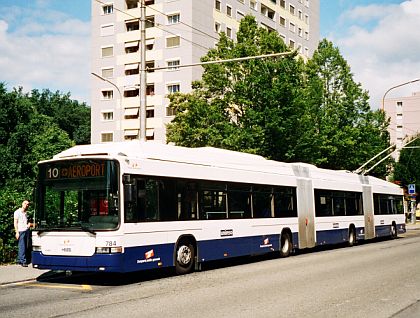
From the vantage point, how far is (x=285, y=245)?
19.6 meters

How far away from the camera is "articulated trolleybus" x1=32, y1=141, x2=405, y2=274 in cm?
1239

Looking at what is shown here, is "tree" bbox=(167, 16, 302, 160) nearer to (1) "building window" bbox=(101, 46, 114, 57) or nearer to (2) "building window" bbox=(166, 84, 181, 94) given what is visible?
(2) "building window" bbox=(166, 84, 181, 94)

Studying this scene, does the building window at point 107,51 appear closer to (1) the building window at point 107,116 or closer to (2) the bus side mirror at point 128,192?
(1) the building window at point 107,116

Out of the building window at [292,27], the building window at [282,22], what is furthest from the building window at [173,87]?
the building window at [292,27]

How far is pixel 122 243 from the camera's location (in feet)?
40.3

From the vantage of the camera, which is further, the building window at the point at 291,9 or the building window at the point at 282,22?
the building window at the point at 291,9

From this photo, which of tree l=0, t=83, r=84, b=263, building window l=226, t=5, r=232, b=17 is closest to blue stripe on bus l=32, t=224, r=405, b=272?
tree l=0, t=83, r=84, b=263

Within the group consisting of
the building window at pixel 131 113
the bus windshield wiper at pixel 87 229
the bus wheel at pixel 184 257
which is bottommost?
the bus wheel at pixel 184 257

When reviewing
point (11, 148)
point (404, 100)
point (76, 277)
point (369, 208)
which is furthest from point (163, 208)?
point (404, 100)

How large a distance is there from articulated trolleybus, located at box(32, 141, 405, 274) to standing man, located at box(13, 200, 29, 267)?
2.92 m

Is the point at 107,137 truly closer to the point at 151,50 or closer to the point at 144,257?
the point at 151,50

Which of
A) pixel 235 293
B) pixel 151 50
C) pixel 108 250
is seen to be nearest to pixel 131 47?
pixel 151 50

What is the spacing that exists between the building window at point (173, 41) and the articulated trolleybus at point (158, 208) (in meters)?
40.2

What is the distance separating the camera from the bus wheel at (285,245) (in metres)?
19.4
